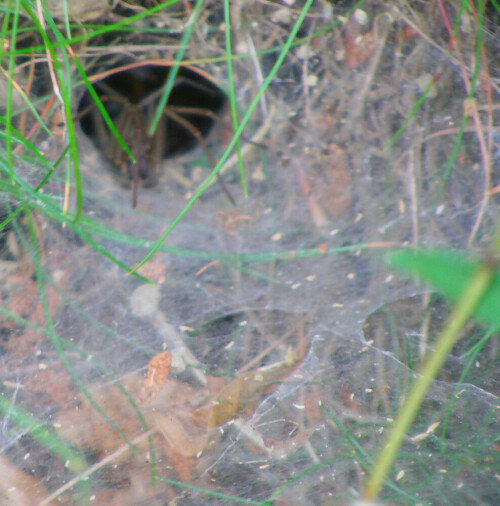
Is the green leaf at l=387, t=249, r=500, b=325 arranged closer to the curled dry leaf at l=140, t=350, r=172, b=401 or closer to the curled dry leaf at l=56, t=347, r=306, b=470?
the curled dry leaf at l=56, t=347, r=306, b=470

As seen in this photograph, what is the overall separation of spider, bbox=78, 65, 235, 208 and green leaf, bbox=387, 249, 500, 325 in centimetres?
116

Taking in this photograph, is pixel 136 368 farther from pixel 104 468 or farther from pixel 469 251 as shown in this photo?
pixel 469 251

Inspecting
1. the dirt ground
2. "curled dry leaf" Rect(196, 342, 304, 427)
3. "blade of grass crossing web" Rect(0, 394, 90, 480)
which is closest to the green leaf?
the dirt ground

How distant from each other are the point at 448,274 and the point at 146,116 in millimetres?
1536

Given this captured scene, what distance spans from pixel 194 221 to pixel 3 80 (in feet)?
2.46

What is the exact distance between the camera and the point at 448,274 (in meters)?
0.47

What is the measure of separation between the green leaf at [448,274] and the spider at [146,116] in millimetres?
1159

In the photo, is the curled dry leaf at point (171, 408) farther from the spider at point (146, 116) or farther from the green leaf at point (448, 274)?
the green leaf at point (448, 274)

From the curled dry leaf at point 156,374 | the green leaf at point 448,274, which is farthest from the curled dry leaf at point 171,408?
the green leaf at point 448,274

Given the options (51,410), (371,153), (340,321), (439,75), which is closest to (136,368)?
(51,410)

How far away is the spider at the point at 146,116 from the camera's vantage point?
161 cm

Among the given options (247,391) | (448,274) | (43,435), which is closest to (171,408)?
(247,391)

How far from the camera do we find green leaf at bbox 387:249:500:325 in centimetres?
46

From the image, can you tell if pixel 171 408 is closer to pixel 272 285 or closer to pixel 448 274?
pixel 272 285
